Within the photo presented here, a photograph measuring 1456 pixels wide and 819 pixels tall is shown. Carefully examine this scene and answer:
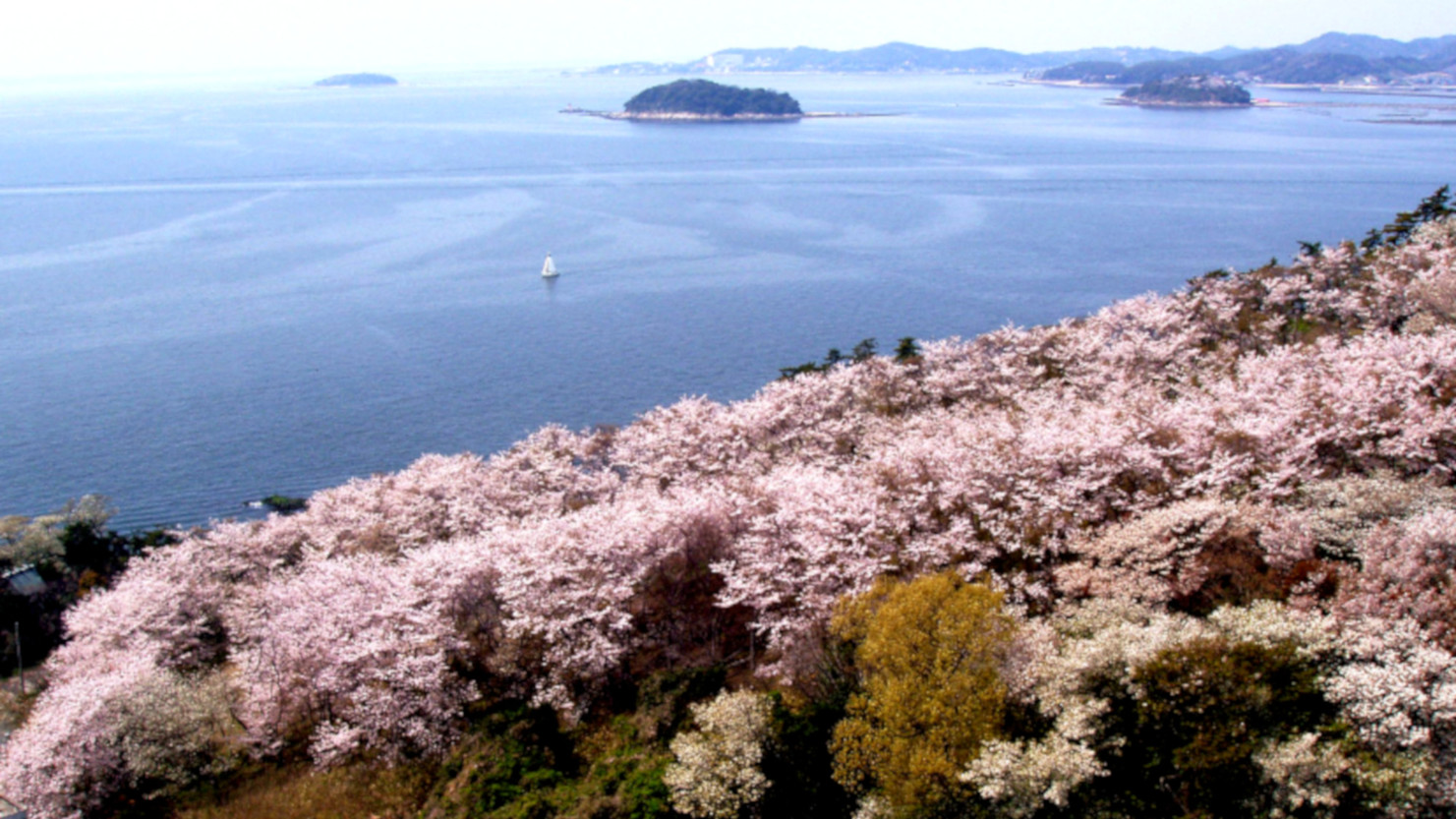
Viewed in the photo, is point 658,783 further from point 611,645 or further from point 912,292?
point 912,292

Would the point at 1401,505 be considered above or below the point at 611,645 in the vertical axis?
above

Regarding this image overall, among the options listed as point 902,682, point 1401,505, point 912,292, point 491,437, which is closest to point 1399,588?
point 1401,505

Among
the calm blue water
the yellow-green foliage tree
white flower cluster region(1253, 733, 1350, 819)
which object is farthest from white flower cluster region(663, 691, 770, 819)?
the calm blue water

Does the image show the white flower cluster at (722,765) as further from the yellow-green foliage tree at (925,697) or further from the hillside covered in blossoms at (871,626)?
the yellow-green foliage tree at (925,697)

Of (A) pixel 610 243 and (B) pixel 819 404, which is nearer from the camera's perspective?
(B) pixel 819 404

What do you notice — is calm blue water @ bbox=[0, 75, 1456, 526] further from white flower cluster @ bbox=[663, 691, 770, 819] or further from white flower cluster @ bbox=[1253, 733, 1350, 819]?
white flower cluster @ bbox=[1253, 733, 1350, 819]

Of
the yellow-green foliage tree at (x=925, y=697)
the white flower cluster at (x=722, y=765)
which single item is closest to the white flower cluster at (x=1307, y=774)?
the yellow-green foliage tree at (x=925, y=697)

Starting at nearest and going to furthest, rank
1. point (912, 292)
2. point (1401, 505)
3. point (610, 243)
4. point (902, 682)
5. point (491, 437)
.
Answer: point (902, 682) < point (1401, 505) < point (491, 437) < point (912, 292) < point (610, 243)
